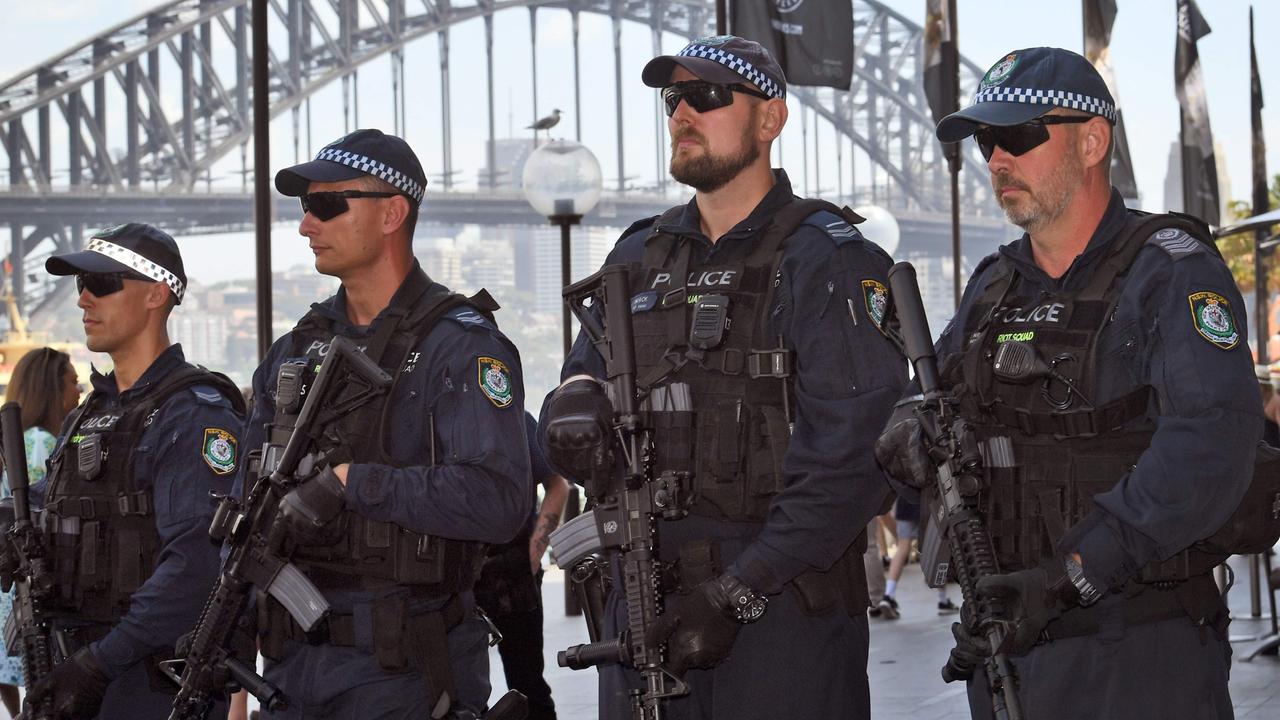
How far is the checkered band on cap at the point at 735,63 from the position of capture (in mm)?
3547

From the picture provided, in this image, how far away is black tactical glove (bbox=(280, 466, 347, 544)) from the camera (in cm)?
339

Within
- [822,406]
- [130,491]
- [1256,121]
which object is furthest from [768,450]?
[1256,121]

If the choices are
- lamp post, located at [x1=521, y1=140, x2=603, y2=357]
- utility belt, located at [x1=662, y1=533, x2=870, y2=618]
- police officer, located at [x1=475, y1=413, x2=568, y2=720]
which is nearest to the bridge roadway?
lamp post, located at [x1=521, y1=140, x2=603, y2=357]

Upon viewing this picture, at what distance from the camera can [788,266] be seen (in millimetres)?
3404

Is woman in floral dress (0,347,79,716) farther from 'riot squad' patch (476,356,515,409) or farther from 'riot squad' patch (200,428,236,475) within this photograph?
'riot squad' patch (476,356,515,409)

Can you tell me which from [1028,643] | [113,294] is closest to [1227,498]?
[1028,643]

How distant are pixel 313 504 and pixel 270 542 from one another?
191 mm

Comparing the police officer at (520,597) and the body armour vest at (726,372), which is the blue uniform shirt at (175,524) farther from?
the police officer at (520,597)

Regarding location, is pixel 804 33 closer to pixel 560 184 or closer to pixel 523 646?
pixel 560 184

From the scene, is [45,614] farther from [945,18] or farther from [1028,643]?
[945,18]

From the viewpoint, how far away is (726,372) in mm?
3342

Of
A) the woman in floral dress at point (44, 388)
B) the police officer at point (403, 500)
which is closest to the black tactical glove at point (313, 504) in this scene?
the police officer at point (403, 500)

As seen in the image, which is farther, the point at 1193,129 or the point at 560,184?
the point at 1193,129

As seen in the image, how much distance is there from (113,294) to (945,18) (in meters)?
11.9
